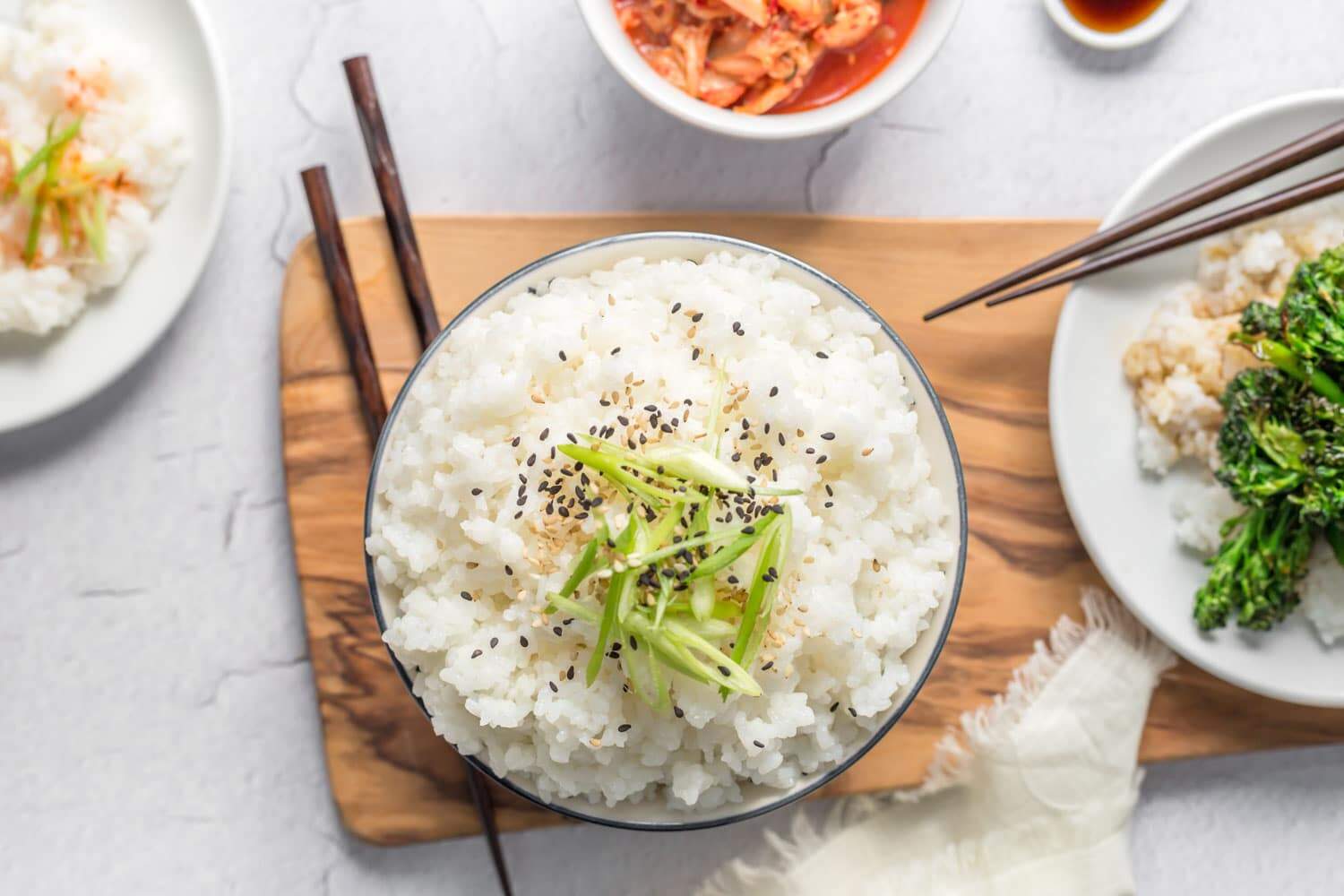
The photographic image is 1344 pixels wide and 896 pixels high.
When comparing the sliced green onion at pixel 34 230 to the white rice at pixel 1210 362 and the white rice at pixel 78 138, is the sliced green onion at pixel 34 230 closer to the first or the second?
the white rice at pixel 78 138

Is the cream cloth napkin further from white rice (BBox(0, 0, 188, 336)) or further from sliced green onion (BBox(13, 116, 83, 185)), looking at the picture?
sliced green onion (BBox(13, 116, 83, 185))

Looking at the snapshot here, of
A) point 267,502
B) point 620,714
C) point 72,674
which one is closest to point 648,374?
point 620,714

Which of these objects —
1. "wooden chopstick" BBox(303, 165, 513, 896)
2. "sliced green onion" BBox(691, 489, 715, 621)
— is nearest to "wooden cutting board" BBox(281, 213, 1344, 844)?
"wooden chopstick" BBox(303, 165, 513, 896)

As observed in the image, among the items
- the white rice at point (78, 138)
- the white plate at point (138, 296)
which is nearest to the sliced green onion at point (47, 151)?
the white rice at point (78, 138)

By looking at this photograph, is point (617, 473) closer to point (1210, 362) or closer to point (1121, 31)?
point (1210, 362)

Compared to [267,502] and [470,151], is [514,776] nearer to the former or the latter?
[267,502]
